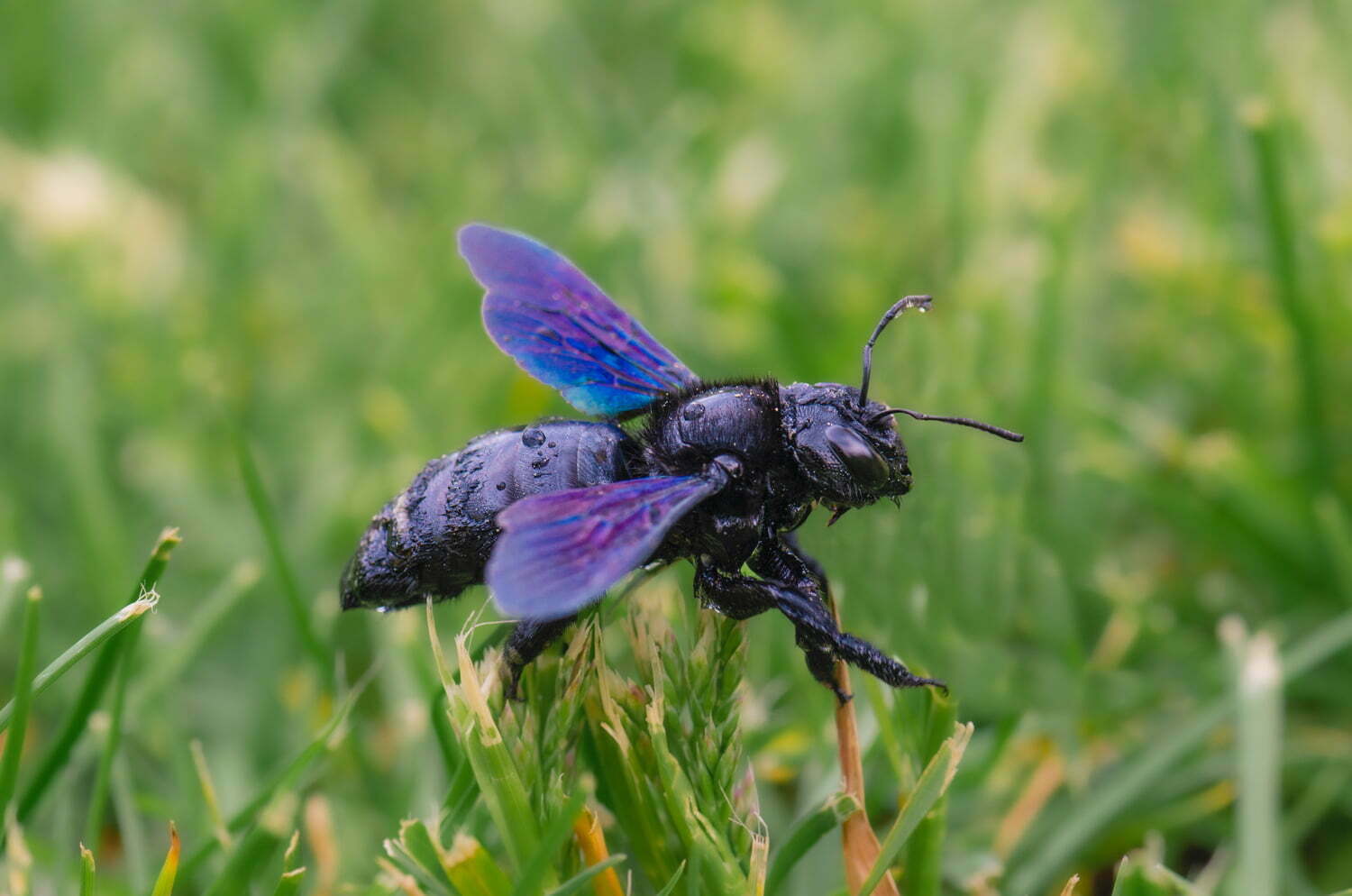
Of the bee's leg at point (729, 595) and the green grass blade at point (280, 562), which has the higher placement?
the green grass blade at point (280, 562)

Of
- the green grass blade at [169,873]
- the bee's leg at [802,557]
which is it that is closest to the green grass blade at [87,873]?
the green grass blade at [169,873]

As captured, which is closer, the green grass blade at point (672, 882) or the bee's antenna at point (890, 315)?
the green grass blade at point (672, 882)

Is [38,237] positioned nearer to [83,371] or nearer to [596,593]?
[83,371]

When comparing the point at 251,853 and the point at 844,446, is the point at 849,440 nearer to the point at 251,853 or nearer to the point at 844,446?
the point at 844,446

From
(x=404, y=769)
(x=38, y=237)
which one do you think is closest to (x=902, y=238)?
(x=404, y=769)

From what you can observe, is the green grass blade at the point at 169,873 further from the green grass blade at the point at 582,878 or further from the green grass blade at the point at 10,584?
the green grass blade at the point at 10,584

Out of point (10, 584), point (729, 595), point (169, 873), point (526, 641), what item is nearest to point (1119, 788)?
point (729, 595)

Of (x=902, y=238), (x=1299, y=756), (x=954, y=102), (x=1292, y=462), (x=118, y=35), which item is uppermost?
(x=118, y=35)
